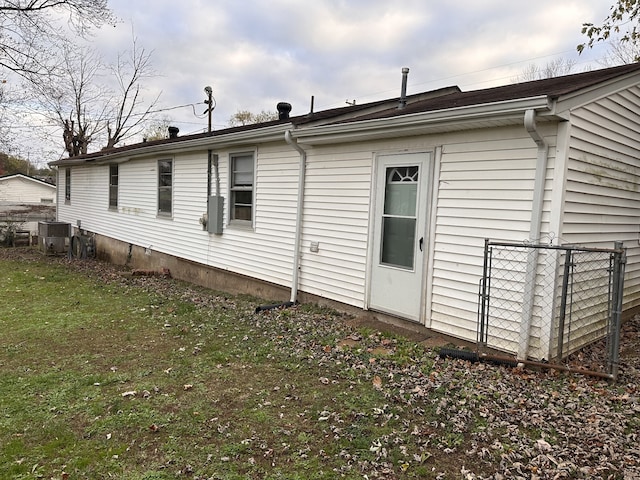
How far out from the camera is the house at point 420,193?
13.3 ft

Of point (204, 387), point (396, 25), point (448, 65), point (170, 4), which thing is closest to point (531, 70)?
point (448, 65)

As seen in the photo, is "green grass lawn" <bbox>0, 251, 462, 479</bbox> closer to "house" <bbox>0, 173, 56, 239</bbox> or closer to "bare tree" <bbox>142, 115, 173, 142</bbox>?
"house" <bbox>0, 173, 56, 239</bbox>

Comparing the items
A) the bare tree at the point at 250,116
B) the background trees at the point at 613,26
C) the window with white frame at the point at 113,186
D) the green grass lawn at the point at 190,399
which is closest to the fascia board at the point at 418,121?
the green grass lawn at the point at 190,399

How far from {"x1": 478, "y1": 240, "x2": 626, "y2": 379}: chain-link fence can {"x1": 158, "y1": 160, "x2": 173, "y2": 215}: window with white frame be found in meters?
7.98

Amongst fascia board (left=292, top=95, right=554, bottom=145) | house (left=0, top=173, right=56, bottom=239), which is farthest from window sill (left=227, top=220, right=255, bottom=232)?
house (left=0, top=173, right=56, bottom=239)

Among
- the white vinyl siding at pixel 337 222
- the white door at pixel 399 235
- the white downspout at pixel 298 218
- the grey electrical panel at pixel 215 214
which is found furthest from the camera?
the grey electrical panel at pixel 215 214

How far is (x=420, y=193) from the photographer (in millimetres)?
5000

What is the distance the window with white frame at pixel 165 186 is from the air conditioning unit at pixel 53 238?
6.42 meters

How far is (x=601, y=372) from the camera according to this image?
384 cm

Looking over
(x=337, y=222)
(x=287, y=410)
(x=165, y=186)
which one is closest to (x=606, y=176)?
(x=337, y=222)

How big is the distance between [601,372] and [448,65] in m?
24.9

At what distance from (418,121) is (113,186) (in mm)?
11298

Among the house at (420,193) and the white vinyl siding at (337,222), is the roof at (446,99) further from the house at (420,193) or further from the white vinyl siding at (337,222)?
the white vinyl siding at (337,222)

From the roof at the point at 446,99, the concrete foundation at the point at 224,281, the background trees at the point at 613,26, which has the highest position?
the background trees at the point at 613,26
